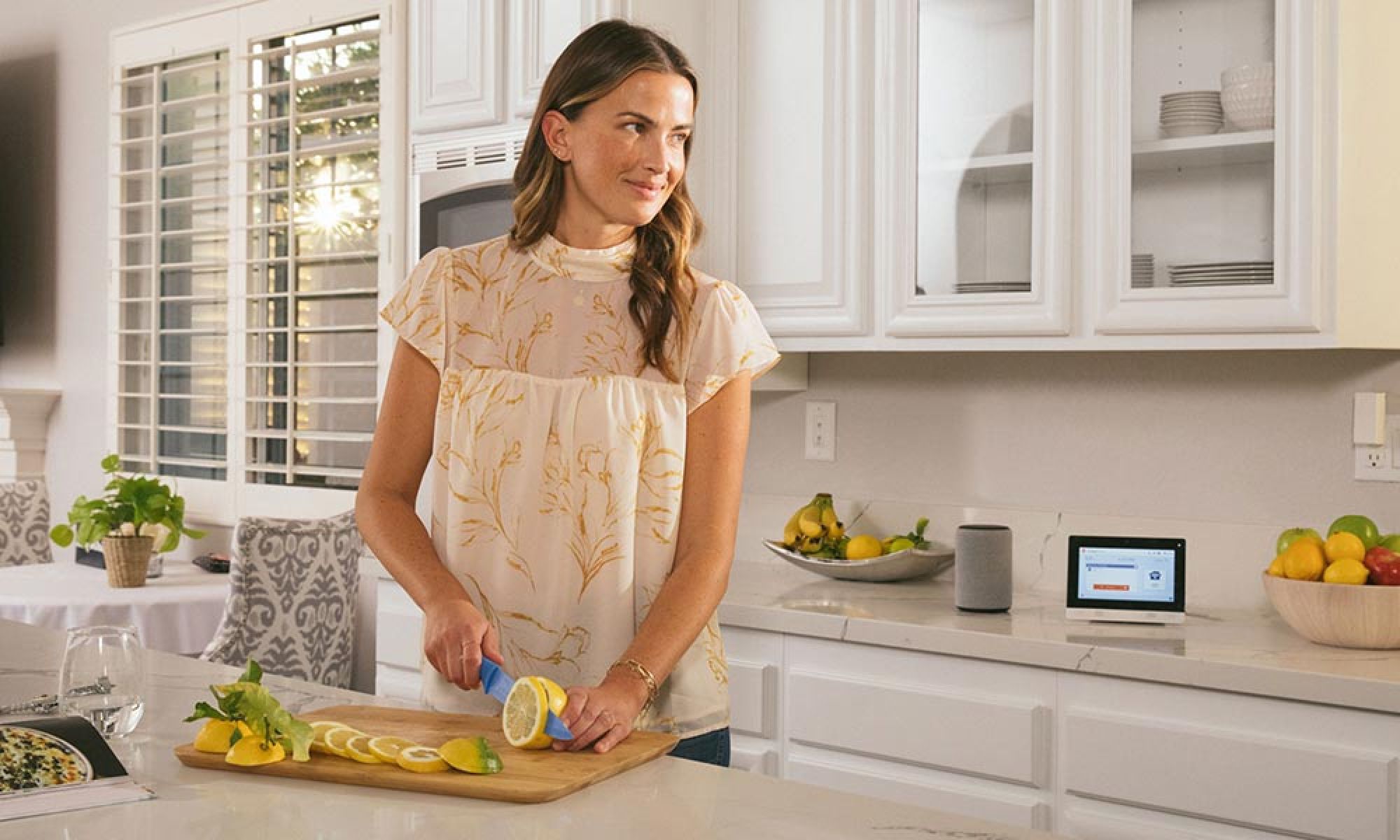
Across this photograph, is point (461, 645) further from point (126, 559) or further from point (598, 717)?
point (126, 559)

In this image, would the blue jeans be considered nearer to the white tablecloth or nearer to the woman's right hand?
the woman's right hand

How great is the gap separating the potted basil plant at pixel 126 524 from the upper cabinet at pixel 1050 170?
1.71 meters

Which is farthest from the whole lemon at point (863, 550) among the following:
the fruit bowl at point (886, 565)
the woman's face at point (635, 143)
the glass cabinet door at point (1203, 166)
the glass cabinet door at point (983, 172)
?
the woman's face at point (635, 143)

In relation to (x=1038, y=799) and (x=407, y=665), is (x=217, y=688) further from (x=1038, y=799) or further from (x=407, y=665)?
(x=407, y=665)

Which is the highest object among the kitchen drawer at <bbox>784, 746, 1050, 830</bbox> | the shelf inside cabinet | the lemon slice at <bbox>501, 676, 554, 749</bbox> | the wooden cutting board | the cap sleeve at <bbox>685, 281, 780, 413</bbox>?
the shelf inside cabinet

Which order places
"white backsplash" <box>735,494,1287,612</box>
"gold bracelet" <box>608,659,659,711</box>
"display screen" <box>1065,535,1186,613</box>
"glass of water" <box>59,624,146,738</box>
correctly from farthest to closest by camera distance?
"white backsplash" <box>735,494,1287,612</box>
"display screen" <box>1065,535,1186,613</box>
"gold bracelet" <box>608,659,659,711</box>
"glass of water" <box>59,624,146,738</box>

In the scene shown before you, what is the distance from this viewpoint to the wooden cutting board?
1.27 meters

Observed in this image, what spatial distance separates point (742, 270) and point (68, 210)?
3.29 m

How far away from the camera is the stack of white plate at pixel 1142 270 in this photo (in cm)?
251

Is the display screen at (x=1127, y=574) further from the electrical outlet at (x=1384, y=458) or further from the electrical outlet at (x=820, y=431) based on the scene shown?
the electrical outlet at (x=820, y=431)

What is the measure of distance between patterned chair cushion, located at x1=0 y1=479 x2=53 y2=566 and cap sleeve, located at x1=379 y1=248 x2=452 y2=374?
3.53 metres

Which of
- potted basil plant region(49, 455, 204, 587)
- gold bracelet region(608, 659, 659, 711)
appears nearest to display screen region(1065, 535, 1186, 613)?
gold bracelet region(608, 659, 659, 711)

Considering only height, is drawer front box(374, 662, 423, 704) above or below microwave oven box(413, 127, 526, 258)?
below

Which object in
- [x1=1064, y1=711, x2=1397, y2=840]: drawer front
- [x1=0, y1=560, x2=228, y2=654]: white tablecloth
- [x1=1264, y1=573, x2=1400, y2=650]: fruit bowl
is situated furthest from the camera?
[x1=0, y1=560, x2=228, y2=654]: white tablecloth
